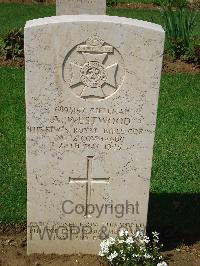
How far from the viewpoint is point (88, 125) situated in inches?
174

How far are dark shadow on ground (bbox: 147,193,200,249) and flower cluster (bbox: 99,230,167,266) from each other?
0.51 meters

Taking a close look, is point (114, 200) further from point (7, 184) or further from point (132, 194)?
point (7, 184)

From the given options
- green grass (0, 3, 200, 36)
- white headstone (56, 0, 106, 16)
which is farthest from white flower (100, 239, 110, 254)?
green grass (0, 3, 200, 36)

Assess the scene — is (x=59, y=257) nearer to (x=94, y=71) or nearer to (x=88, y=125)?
(x=88, y=125)

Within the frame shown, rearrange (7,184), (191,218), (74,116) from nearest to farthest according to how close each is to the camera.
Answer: (74,116) < (191,218) < (7,184)

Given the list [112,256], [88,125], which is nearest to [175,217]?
[112,256]

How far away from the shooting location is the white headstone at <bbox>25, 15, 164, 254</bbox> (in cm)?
414

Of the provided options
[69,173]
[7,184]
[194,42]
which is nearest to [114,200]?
[69,173]

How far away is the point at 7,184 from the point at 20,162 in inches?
25.2

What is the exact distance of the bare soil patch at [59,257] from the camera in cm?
478

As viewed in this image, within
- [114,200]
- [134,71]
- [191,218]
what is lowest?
[191,218]

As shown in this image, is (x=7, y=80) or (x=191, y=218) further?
(x=7, y=80)

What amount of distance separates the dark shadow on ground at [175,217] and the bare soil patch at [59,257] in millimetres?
123

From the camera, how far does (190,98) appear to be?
30.2 ft
